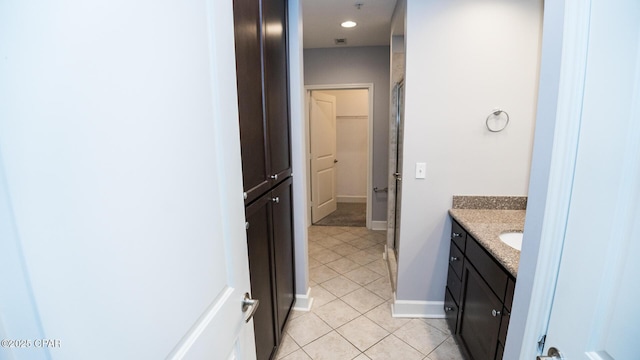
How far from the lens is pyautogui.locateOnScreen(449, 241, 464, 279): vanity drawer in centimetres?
185

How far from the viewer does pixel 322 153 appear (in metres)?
4.57

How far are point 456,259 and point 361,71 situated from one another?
2.90 m

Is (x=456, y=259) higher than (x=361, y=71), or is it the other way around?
(x=361, y=71)

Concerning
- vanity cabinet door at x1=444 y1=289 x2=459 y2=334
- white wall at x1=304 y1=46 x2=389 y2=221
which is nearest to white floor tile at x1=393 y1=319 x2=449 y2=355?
vanity cabinet door at x1=444 y1=289 x2=459 y2=334

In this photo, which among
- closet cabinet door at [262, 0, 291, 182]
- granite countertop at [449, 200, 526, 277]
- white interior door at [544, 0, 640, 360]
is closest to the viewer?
white interior door at [544, 0, 640, 360]

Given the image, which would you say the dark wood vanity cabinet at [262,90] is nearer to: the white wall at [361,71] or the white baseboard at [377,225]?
the white wall at [361,71]

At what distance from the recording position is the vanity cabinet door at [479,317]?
4.39 feet

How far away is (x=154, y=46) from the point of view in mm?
506

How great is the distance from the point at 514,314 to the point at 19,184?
4.28 feet

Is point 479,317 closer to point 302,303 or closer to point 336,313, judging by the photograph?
point 336,313

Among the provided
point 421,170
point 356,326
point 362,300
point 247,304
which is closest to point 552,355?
point 247,304

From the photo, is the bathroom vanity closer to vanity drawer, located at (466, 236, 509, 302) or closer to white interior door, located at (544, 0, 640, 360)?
vanity drawer, located at (466, 236, 509, 302)

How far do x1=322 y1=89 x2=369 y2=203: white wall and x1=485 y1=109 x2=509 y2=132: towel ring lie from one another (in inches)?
150

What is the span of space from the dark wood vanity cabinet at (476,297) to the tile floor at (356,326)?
0.74 feet
